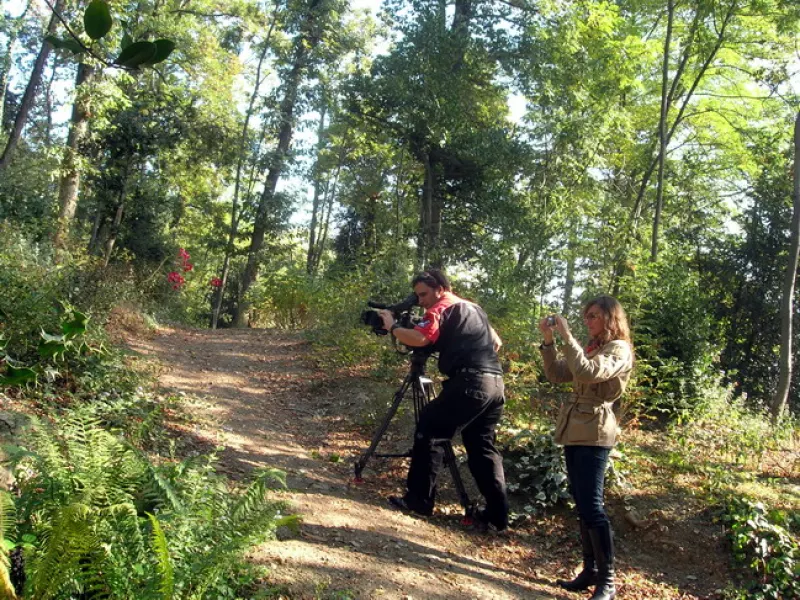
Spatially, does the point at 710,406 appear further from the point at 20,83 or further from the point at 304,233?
the point at 20,83

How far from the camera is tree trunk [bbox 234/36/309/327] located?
1962cm

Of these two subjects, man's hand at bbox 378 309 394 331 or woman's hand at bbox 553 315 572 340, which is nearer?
woman's hand at bbox 553 315 572 340

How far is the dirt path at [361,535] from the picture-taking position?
3.93m

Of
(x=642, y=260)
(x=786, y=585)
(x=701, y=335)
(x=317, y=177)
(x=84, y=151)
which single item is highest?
(x=317, y=177)

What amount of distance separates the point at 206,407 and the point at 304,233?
15.6 metres

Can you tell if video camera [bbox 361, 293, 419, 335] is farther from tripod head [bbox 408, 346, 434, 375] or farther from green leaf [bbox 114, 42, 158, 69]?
green leaf [bbox 114, 42, 158, 69]

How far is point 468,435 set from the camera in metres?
4.91

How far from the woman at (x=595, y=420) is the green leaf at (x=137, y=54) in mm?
2847

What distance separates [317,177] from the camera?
23828mm

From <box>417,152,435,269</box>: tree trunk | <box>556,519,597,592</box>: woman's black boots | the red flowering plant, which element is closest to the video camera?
<box>556,519,597,592</box>: woman's black boots

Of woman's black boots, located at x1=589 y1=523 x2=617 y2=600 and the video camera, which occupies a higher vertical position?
the video camera

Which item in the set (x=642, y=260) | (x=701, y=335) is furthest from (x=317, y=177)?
(x=701, y=335)

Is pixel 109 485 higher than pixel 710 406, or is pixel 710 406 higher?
pixel 710 406

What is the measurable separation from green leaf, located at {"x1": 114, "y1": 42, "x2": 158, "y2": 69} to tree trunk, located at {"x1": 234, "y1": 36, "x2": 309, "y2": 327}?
1780 cm
